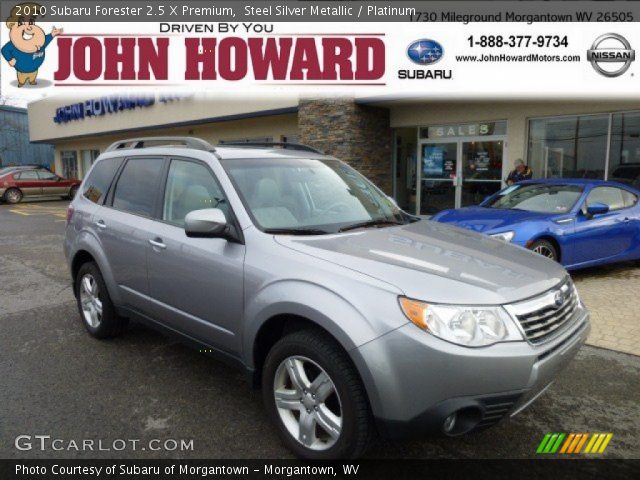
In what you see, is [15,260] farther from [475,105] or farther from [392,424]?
[475,105]

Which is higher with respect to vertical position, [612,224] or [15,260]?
[612,224]

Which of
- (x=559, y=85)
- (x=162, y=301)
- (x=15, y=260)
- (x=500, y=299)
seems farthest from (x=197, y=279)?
(x=559, y=85)

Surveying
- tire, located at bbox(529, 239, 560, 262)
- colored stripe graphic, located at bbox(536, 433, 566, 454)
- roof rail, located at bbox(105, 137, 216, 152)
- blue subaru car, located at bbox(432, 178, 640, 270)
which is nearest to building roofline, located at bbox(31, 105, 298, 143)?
blue subaru car, located at bbox(432, 178, 640, 270)

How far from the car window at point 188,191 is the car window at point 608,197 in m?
5.50

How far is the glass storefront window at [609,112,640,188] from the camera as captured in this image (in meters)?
9.67

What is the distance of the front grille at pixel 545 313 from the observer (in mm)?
2375

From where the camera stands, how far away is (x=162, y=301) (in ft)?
11.5

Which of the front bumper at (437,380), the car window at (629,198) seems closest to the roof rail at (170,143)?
the front bumper at (437,380)

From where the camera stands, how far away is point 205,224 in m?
2.87

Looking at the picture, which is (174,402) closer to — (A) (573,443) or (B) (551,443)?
(B) (551,443)

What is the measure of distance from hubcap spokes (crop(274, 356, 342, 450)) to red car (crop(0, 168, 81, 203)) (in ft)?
71.5

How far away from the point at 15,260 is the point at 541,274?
866cm

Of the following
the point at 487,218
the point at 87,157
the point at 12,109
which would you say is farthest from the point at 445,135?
the point at 12,109

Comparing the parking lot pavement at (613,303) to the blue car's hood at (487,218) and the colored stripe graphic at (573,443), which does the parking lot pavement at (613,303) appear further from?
the colored stripe graphic at (573,443)
